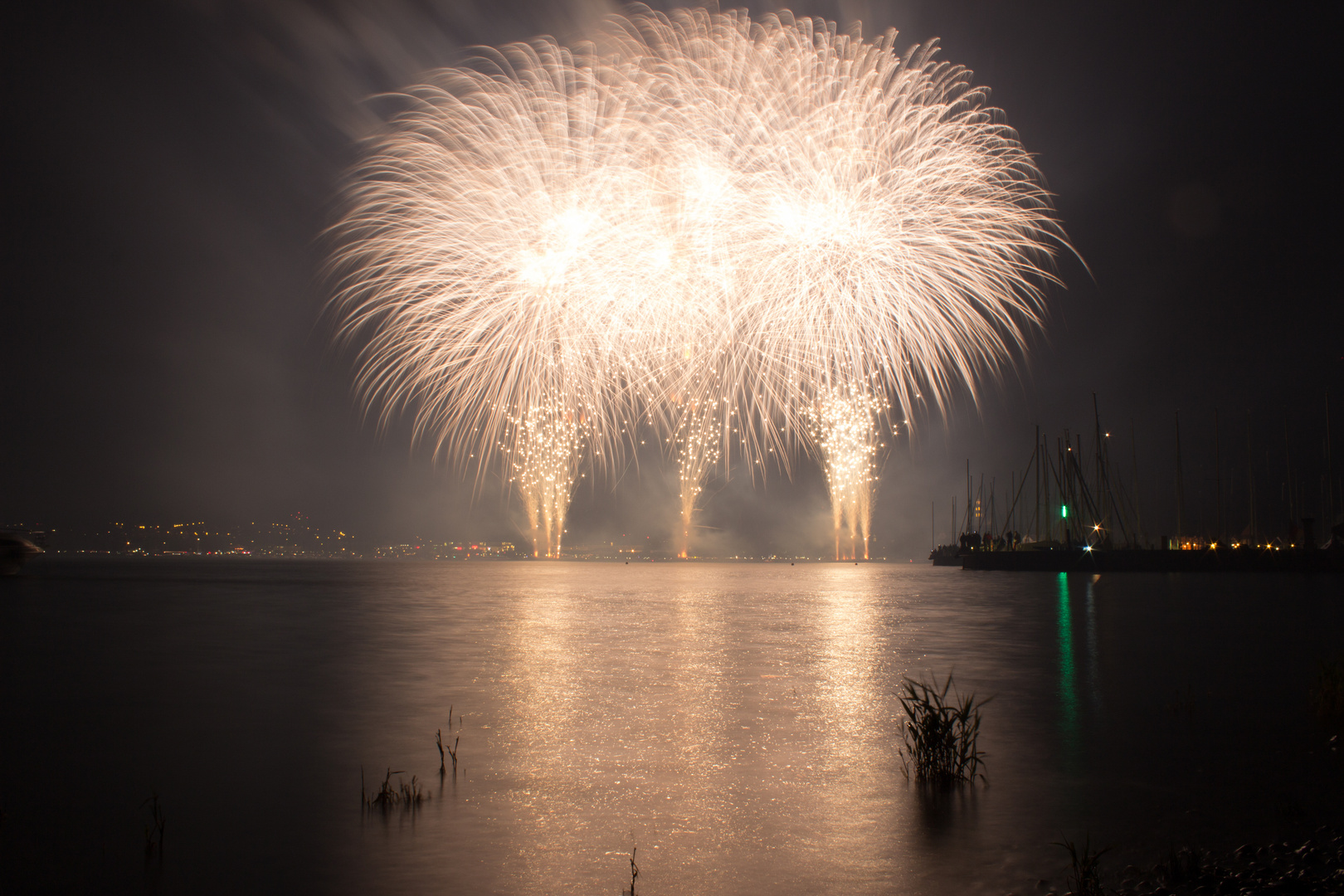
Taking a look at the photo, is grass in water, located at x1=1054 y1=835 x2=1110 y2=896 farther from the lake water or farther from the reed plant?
the reed plant

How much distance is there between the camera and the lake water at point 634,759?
326 inches

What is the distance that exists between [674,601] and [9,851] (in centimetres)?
4194

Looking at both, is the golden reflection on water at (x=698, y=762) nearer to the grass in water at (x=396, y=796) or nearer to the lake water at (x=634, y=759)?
the lake water at (x=634, y=759)

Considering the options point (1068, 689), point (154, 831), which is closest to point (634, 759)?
point (154, 831)

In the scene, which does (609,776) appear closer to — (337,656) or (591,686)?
(591,686)

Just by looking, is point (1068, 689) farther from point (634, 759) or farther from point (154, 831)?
point (154, 831)

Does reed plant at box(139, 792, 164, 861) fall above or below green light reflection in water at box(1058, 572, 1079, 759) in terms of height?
above

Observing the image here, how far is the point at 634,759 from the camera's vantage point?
1200 centimetres

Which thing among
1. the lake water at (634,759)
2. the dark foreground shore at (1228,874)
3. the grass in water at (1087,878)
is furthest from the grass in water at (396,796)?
the grass in water at (1087,878)

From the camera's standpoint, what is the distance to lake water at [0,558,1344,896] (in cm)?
827

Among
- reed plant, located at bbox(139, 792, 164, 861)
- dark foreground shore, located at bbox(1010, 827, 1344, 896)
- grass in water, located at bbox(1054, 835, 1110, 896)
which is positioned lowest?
reed plant, located at bbox(139, 792, 164, 861)

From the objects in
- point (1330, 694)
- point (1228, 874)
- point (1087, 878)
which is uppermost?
point (1330, 694)

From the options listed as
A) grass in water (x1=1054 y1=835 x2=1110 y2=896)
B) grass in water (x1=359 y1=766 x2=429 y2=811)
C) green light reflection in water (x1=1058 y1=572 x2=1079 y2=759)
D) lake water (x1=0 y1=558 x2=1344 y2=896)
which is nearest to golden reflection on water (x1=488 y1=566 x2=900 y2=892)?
lake water (x1=0 y1=558 x2=1344 y2=896)

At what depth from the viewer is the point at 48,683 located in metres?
20.6
